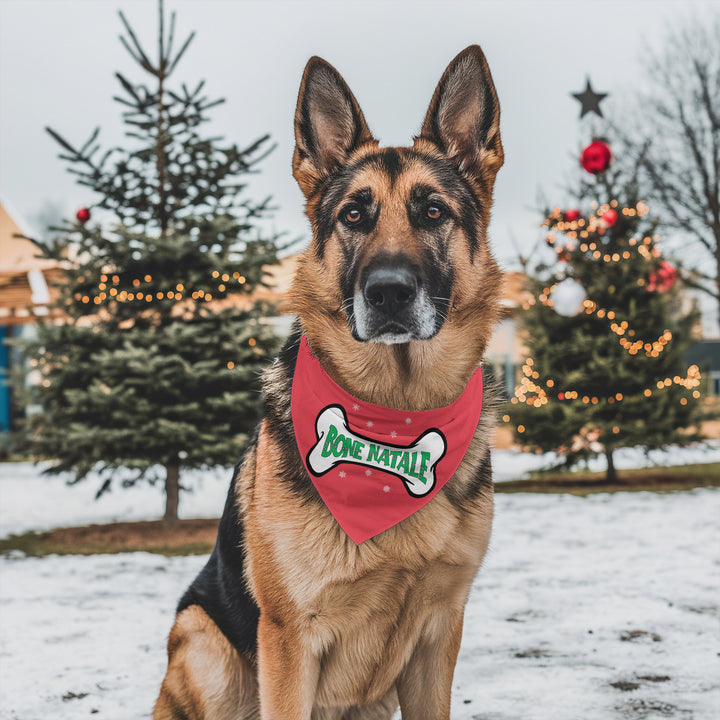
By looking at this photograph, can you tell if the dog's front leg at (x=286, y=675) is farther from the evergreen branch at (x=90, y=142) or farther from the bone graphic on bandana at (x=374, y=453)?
the evergreen branch at (x=90, y=142)

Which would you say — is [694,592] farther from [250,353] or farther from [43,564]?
[43,564]

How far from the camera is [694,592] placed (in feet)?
17.7

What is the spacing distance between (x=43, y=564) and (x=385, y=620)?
509 centimetres

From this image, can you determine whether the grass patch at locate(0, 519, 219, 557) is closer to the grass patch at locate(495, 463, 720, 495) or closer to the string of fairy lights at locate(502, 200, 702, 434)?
the grass patch at locate(495, 463, 720, 495)

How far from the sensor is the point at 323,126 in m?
2.91

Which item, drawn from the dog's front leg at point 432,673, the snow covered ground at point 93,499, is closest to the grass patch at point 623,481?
the snow covered ground at point 93,499

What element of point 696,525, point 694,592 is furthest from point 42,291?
point 694,592

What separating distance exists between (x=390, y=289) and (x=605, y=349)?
9.81m

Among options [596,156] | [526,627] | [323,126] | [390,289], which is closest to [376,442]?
[390,289]

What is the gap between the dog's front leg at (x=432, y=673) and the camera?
9.05 ft

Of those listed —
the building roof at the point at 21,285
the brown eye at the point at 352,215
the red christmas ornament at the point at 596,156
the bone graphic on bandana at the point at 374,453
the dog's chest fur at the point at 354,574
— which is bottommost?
the dog's chest fur at the point at 354,574

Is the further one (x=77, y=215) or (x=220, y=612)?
(x=77, y=215)

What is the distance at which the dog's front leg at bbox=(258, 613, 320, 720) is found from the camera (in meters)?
2.53

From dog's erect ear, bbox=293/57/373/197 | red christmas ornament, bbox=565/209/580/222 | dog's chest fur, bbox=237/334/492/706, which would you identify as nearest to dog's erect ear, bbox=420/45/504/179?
dog's erect ear, bbox=293/57/373/197
